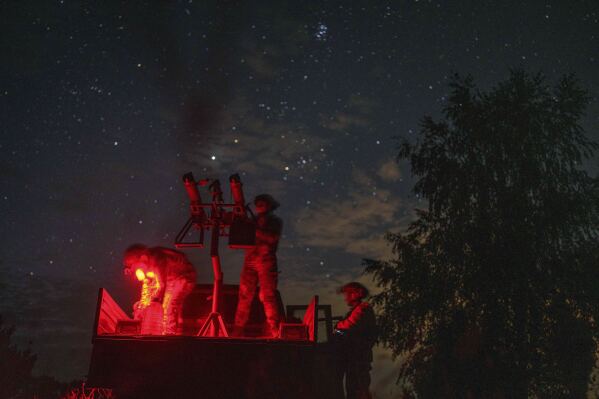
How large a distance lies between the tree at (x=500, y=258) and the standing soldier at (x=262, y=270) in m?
8.64

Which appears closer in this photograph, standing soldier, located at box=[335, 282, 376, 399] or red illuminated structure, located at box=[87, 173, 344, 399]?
red illuminated structure, located at box=[87, 173, 344, 399]

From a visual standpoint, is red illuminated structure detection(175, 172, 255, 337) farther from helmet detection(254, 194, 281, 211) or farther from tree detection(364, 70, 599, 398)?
tree detection(364, 70, 599, 398)

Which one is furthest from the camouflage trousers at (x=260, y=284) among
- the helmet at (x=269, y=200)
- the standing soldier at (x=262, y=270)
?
the helmet at (x=269, y=200)

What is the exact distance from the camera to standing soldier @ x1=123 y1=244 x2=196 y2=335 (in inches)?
299

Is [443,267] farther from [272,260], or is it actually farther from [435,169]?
[272,260]

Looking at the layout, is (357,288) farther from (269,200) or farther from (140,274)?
(140,274)

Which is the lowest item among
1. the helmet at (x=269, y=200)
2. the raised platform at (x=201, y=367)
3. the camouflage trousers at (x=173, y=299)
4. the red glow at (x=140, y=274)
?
the raised platform at (x=201, y=367)

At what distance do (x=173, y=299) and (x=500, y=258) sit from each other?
33.9 feet

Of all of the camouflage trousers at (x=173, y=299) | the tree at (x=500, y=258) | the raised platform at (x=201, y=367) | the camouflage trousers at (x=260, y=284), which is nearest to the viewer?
the raised platform at (x=201, y=367)

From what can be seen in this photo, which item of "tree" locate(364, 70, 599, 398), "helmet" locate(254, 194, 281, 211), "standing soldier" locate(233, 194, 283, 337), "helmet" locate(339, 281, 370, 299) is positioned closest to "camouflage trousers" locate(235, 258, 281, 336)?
"standing soldier" locate(233, 194, 283, 337)

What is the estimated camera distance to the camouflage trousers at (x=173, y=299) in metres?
7.61

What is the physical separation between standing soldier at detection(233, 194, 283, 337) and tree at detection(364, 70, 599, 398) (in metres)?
8.64

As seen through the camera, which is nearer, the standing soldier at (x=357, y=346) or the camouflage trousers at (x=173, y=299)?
the camouflage trousers at (x=173, y=299)

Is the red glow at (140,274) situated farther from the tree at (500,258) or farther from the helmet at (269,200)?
the tree at (500,258)
